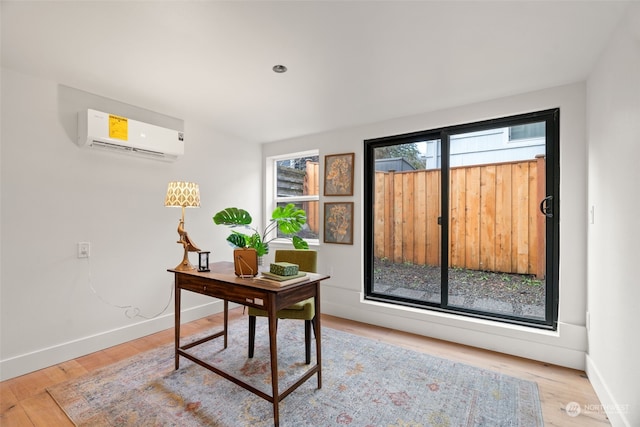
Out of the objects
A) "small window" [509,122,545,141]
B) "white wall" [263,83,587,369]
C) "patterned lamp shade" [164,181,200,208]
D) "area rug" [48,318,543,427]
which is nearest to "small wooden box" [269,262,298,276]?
"area rug" [48,318,543,427]

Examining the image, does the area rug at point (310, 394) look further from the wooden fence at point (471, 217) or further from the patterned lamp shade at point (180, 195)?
the patterned lamp shade at point (180, 195)

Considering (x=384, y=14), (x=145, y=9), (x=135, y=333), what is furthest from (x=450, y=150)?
(x=135, y=333)

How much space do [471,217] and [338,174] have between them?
1.54m

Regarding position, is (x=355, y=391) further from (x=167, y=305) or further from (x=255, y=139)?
(x=255, y=139)

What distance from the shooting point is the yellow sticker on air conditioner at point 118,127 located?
247 centimetres

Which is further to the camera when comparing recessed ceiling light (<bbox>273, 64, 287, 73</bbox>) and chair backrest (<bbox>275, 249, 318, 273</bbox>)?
chair backrest (<bbox>275, 249, 318, 273</bbox>)

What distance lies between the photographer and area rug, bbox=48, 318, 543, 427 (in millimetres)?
1686

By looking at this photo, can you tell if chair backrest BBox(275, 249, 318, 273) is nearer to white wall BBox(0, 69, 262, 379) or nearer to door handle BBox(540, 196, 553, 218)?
white wall BBox(0, 69, 262, 379)

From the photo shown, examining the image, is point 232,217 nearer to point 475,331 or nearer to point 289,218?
point 289,218

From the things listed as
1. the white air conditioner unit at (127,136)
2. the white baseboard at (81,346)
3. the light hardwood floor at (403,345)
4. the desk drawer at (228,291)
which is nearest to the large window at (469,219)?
the light hardwood floor at (403,345)

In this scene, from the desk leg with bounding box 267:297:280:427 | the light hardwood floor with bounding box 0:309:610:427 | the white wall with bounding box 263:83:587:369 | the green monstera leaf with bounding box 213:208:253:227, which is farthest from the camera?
the white wall with bounding box 263:83:587:369

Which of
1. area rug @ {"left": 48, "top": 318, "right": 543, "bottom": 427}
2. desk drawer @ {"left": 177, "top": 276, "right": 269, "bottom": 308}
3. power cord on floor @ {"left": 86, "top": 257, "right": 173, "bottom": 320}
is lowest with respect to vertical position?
area rug @ {"left": 48, "top": 318, "right": 543, "bottom": 427}

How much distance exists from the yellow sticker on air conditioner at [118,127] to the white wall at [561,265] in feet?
7.47

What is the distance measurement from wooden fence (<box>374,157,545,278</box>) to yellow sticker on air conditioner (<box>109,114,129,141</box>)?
8.45 feet
